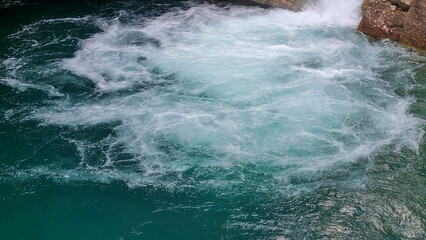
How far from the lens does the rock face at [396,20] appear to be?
1040 centimetres

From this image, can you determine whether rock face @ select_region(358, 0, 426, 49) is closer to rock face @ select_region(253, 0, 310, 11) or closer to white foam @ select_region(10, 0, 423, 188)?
white foam @ select_region(10, 0, 423, 188)

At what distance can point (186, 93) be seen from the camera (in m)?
9.16

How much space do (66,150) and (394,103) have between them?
643 cm

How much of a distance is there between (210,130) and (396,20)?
614 cm

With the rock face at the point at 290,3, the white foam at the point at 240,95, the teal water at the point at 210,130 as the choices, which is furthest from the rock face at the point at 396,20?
the rock face at the point at 290,3

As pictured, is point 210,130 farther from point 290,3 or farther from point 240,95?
point 290,3

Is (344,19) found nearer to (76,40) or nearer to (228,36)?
(228,36)

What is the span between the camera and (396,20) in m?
10.8

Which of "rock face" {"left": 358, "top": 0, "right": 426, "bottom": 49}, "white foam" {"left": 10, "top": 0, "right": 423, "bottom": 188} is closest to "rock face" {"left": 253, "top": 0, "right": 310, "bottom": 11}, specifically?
"white foam" {"left": 10, "top": 0, "right": 423, "bottom": 188}

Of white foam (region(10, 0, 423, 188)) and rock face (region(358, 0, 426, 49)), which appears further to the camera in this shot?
rock face (region(358, 0, 426, 49))

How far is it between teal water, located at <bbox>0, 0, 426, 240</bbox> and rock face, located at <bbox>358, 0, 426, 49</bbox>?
0.35 m

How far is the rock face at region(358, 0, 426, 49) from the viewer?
34.1 feet

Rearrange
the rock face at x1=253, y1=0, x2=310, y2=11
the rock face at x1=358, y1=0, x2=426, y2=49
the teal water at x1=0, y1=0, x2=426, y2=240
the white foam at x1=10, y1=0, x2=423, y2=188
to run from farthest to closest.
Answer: the rock face at x1=253, y1=0, x2=310, y2=11 → the rock face at x1=358, y1=0, x2=426, y2=49 → the white foam at x1=10, y1=0, x2=423, y2=188 → the teal water at x1=0, y1=0, x2=426, y2=240

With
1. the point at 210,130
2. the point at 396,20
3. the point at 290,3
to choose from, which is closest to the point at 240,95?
the point at 210,130
